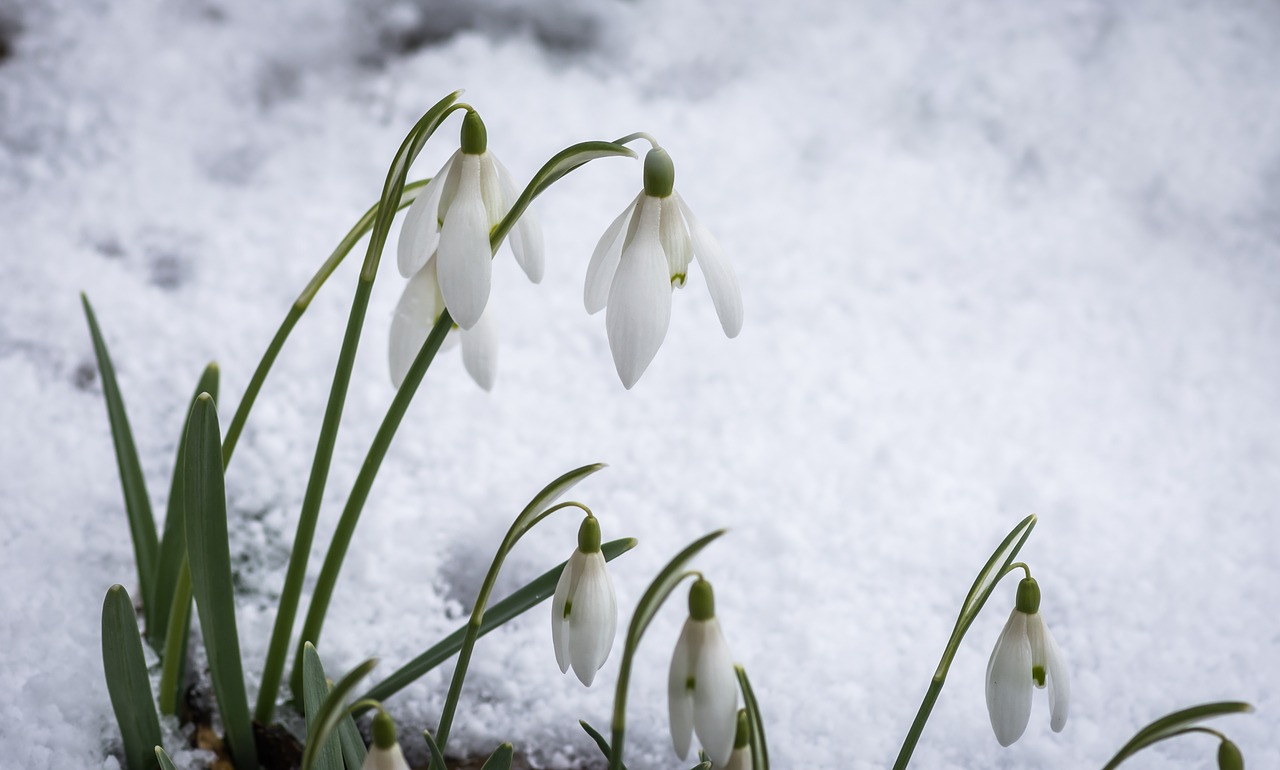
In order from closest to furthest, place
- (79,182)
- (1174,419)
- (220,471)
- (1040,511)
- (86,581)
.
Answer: (220,471) → (86,581) → (1040,511) → (1174,419) → (79,182)

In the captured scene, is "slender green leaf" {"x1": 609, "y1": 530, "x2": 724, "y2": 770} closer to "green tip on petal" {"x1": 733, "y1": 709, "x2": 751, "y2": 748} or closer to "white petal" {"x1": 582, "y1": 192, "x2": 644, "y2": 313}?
"green tip on petal" {"x1": 733, "y1": 709, "x2": 751, "y2": 748}

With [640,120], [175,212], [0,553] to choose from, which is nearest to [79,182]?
[175,212]

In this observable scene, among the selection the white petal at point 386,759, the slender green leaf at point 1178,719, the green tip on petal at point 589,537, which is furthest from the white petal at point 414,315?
the slender green leaf at point 1178,719

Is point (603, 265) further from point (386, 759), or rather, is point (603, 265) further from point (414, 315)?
point (386, 759)

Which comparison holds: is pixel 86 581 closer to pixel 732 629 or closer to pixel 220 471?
pixel 220 471

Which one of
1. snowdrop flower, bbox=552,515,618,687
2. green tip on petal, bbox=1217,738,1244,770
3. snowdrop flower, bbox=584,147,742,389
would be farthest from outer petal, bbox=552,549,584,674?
green tip on petal, bbox=1217,738,1244,770

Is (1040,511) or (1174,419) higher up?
(1174,419)

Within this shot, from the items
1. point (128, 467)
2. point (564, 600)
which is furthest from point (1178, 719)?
point (128, 467)
